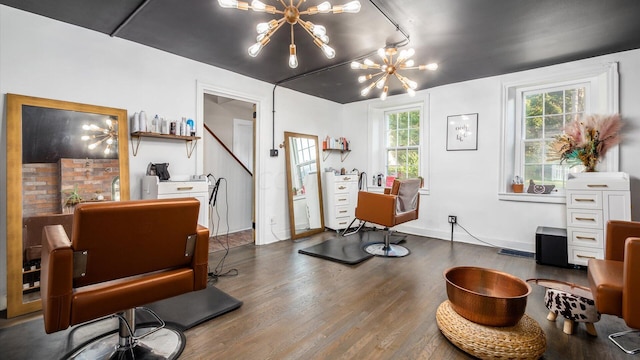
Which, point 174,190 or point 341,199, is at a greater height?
point 174,190

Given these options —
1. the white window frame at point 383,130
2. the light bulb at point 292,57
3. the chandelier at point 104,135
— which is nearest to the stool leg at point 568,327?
the light bulb at point 292,57

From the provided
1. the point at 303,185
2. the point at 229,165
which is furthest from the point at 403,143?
the point at 229,165

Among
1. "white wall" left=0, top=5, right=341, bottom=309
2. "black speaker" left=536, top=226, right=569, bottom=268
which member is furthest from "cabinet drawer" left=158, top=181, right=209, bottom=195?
"black speaker" left=536, top=226, right=569, bottom=268

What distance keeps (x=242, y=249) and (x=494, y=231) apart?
11.7 ft

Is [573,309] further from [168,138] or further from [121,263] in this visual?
[168,138]

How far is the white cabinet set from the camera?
2.78 meters

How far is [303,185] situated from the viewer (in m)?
4.89

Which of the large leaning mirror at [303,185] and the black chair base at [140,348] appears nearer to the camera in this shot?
the black chair base at [140,348]

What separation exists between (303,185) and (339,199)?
0.67 m

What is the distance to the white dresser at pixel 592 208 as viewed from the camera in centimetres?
290

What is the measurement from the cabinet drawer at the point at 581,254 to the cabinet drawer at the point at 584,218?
25 centimetres

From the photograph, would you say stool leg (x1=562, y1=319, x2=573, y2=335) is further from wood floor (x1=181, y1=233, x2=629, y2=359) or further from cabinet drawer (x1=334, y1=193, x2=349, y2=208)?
cabinet drawer (x1=334, y1=193, x2=349, y2=208)

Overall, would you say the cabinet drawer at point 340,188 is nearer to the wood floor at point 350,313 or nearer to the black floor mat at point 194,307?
the wood floor at point 350,313

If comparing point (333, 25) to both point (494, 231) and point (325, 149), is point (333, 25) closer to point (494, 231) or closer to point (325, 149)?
point (325, 149)
